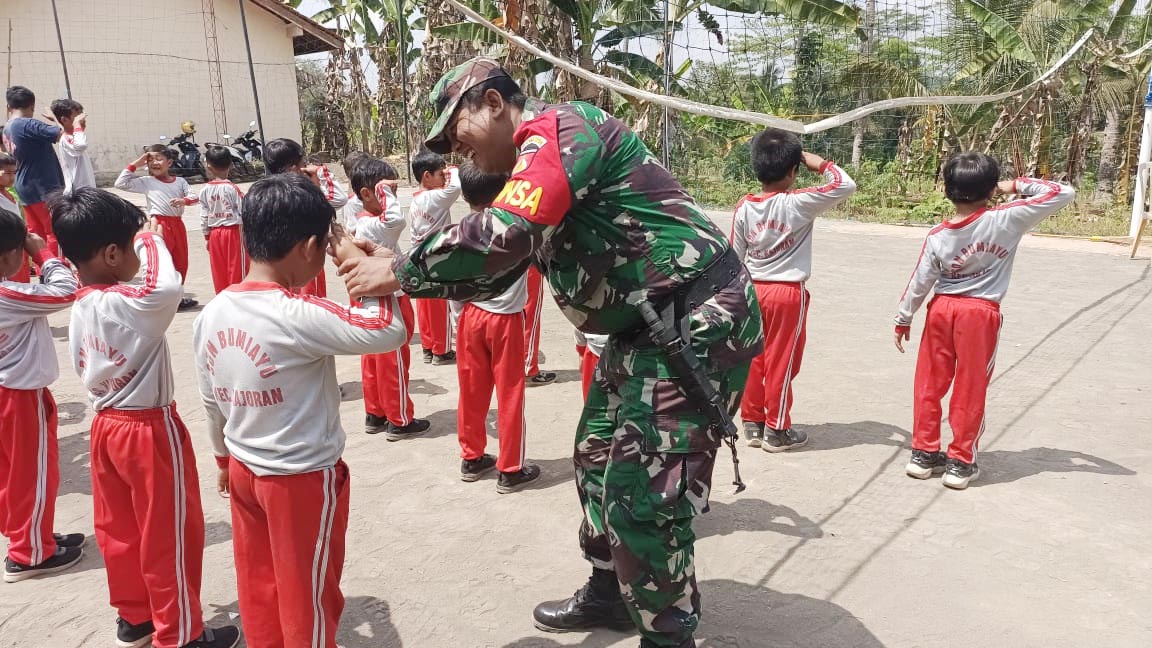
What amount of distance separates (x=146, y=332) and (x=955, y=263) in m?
3.71

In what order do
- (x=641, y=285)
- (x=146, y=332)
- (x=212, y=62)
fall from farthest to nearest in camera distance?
(x=212, y=62), (x=146, y=332), (x=641, y=285)

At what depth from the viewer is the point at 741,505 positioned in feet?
13.2

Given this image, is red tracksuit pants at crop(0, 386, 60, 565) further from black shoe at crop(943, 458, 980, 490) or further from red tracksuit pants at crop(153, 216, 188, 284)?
red tracksuit pants at crop(153, 216, 188, 284)

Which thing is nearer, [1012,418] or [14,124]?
[1012,418]

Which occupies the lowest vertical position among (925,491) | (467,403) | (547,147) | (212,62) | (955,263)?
(925,491)

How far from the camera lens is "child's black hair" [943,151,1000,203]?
4.07m

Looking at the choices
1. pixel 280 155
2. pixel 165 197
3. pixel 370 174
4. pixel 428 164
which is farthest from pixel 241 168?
pixel 370 174

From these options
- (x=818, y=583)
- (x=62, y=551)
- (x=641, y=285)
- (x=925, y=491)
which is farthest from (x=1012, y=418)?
(x=62, y=551)

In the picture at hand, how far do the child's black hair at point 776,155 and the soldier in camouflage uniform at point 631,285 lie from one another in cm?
219

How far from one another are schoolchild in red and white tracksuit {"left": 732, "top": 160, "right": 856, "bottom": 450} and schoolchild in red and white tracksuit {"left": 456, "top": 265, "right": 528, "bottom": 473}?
4.32 feet

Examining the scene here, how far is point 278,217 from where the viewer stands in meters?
2.28

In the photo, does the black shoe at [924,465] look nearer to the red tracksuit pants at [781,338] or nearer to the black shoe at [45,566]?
the red tracksuit pants at [781,338]

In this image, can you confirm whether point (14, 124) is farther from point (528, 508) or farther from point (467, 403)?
point (528, 508)

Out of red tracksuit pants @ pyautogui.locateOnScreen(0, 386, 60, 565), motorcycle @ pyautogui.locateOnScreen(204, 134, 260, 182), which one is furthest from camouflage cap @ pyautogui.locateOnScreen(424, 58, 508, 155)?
motorcycle @ pyautogui.locateOnScreen(204, 134, 260, 182)
